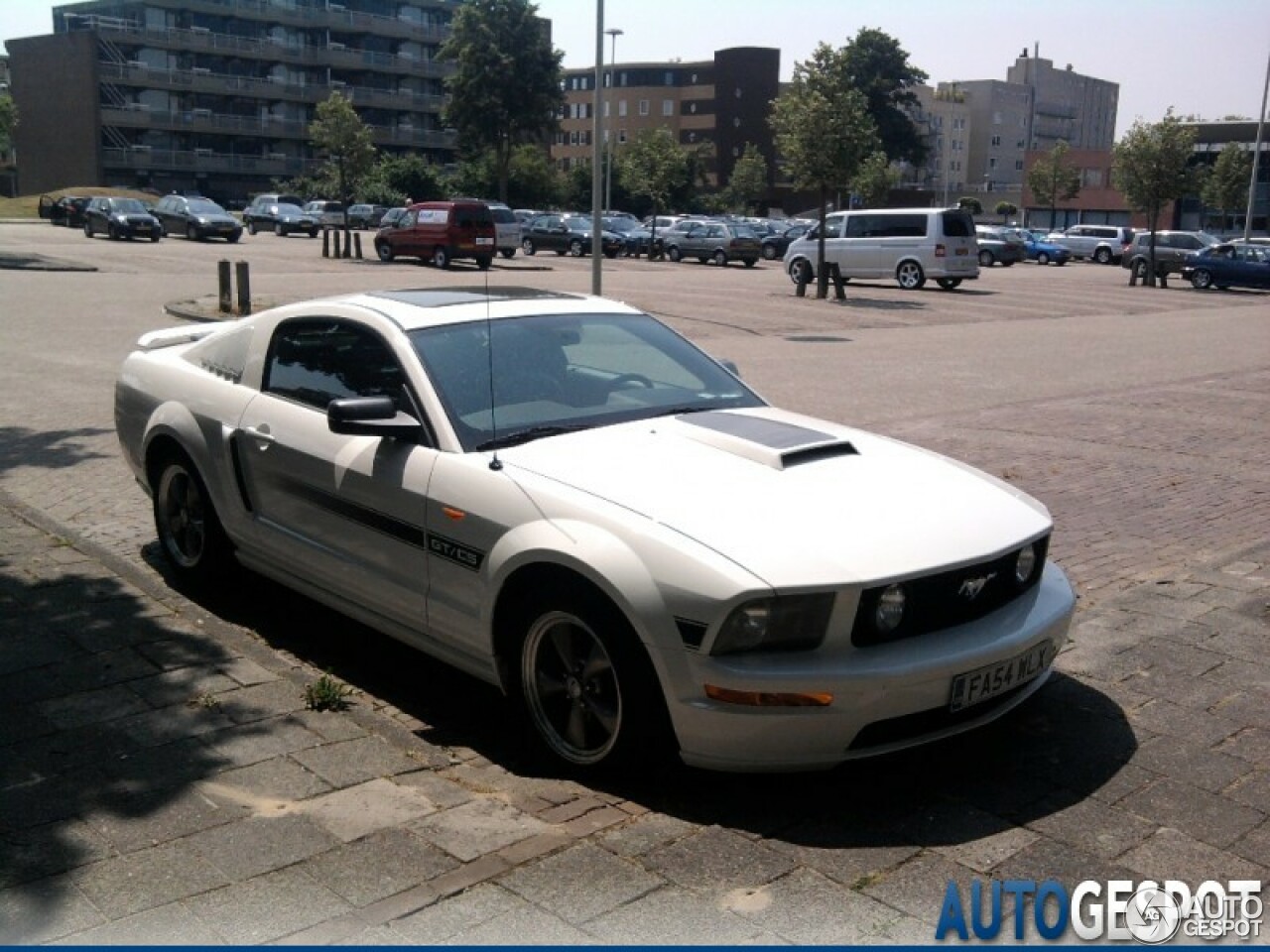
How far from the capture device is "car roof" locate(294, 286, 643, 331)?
5.13 meters

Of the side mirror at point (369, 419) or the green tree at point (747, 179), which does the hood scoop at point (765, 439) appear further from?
the green tree at point (747, 179)

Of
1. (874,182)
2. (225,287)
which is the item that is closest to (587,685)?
(225,287)

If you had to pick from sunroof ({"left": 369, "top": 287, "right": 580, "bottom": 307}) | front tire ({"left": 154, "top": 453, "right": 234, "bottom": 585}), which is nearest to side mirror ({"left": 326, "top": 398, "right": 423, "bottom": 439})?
sunroof ({"left": 369, "top": 287, "right": 580, "bottom": 307})

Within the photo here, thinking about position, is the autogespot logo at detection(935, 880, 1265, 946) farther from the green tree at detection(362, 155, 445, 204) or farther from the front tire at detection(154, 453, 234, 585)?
the green tree at detection(362, 155, 445, 204)

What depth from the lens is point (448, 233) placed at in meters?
35.6

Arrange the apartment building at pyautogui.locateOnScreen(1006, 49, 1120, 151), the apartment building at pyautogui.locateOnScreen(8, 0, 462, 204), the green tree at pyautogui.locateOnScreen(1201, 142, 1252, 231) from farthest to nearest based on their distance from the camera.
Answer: the apartment building at pyautogui.locateOnScreen(1006, 49, 1120, 151) < the apartment building at pyautogui.locateOnScreen(8, 0, 462, 204) < the green tree at pyautogui.locateOnScreen(1201, 142, 1252, 231)

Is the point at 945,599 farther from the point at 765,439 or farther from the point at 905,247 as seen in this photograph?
the point at 905,247

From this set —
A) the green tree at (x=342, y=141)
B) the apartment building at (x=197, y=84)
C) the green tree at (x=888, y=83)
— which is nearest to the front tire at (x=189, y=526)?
the green tree at (x=342, y=141)

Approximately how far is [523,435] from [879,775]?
1.71 meters

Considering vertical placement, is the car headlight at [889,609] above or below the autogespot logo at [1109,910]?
above

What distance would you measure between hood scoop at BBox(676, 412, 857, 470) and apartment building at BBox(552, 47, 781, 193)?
4190 inches

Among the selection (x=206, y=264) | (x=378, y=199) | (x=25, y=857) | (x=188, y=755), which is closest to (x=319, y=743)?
(x=188, y=755)

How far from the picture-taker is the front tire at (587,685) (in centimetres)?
383

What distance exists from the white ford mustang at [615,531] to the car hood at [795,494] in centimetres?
1
